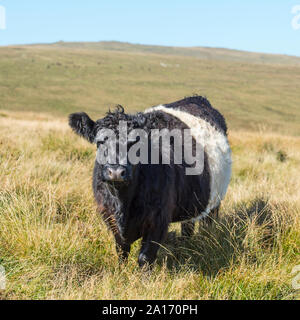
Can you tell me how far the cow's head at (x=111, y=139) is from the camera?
12.2ft

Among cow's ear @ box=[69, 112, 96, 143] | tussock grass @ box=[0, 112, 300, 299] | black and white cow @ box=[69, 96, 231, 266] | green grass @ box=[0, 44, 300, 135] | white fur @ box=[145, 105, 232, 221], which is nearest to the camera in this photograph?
tussock grass @ box=[0, 112, 300, 299]

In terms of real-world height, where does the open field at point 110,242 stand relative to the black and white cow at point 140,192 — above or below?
below

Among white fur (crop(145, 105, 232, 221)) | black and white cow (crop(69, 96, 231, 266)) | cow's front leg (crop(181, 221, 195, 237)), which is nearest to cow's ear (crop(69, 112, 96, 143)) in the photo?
black and white cow (crop(69, 96, 231, 266))

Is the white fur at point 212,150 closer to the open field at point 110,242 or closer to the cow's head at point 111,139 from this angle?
the open field at point 110,242

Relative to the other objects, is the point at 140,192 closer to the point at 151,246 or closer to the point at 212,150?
the point at 151,246

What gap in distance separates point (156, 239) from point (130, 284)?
594 mm

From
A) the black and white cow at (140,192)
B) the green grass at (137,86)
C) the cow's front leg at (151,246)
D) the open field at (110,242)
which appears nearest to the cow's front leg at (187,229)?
the open field at (110,242)

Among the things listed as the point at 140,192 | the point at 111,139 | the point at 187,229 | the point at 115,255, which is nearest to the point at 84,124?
the point at 111,139

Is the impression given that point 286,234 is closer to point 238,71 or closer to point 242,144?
point 242,144

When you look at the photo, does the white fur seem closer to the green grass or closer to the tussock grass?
the tussock grass

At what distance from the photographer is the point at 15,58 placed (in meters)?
85.4

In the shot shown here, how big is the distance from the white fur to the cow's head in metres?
1.44

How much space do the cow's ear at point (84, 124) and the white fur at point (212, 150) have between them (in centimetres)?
143

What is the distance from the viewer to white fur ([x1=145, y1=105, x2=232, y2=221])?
215 inches
